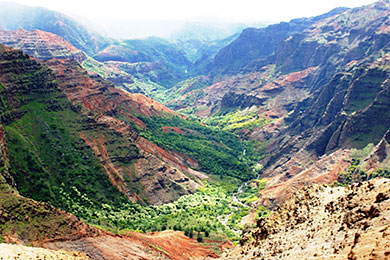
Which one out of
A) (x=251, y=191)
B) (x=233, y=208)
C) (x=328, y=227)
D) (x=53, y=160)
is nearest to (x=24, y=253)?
(x=328, y=227)

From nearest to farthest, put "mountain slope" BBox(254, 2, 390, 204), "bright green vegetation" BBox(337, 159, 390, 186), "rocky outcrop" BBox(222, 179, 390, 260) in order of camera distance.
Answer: "rocky outcrop" BBox(222, 179, 390, 260) < "bright green vegetation" BBox(337, 159, 390, 186) < "mountain slope" BBox(254, 2, 390, 204)

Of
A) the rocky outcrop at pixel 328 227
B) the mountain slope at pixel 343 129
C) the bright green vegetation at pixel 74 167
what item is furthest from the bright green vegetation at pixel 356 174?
the rocky outcrop at pixel 328 227

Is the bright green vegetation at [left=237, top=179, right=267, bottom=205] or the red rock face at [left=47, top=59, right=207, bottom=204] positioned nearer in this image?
the red rock face at [left=47, top=59, right=207, bottom=204]

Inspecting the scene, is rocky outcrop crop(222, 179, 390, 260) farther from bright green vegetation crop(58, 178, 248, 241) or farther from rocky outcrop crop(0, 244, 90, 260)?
bright green vegetation crop(58, 178, 248, 241)

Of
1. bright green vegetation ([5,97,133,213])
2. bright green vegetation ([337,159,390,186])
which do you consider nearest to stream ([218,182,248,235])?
bright green vegetation ([5,97,133,213])

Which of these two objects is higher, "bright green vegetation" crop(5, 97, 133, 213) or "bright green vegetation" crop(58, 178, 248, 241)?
"bright green vegetation" crop(5, 97, 133, 213)

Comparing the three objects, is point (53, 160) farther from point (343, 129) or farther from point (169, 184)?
point (343, 129)

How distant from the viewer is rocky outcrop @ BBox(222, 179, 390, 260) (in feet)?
102

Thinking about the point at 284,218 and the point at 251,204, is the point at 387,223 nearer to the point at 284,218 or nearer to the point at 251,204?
the point at 284,218

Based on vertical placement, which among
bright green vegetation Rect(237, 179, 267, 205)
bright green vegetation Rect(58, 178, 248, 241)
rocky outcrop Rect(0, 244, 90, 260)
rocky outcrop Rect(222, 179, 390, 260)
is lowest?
bright green vegetation Rect(237, 179, 267, 205)

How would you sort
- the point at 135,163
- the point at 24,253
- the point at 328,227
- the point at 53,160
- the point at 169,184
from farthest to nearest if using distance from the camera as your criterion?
the point at 169,184 → the point at 135,163 → the point at 53,160 → the point at 24,253 → the point at 328,227

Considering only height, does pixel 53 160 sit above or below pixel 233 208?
above

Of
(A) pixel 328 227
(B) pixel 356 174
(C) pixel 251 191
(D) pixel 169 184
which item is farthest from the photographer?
(C) pixel 251 191

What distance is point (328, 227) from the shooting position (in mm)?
41219
